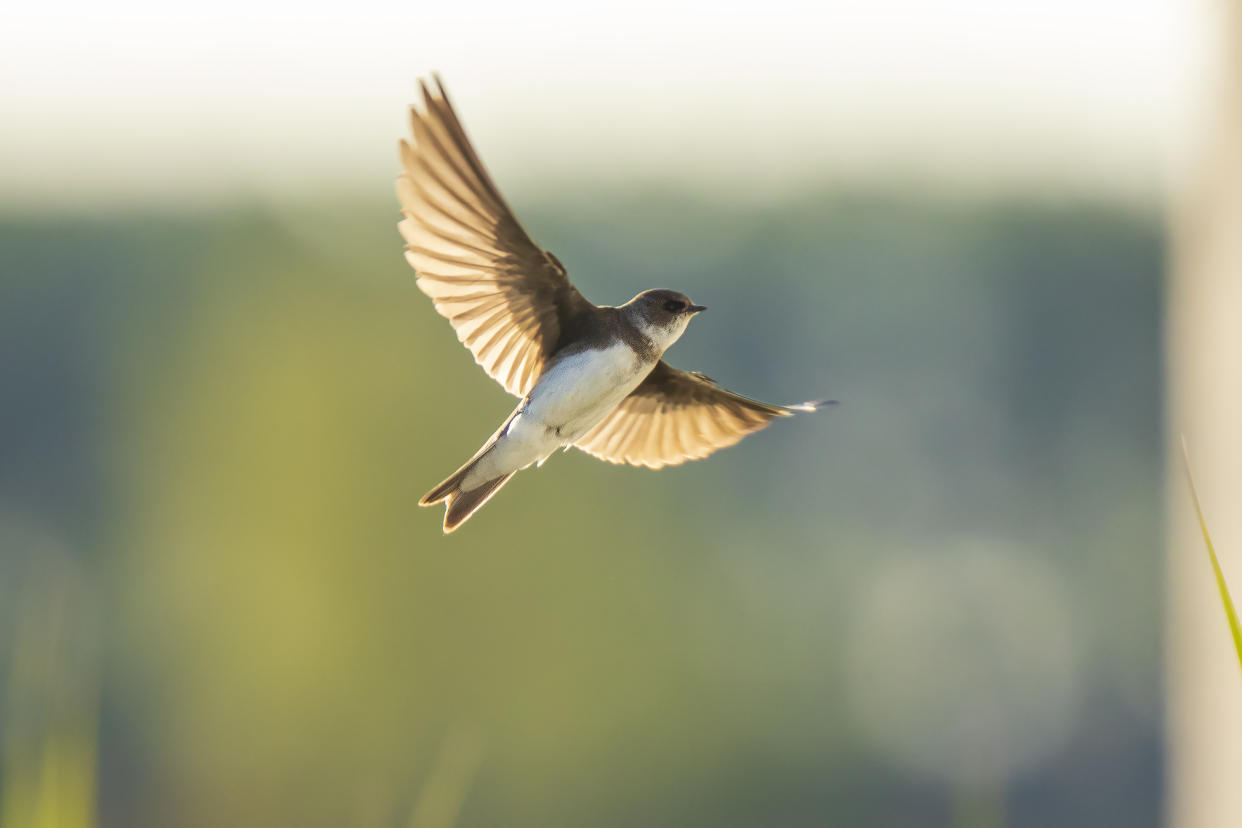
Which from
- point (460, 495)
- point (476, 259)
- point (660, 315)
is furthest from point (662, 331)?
point (460, 495)

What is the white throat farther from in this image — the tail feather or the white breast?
the tail feather

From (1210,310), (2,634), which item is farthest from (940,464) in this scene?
(1210,310)

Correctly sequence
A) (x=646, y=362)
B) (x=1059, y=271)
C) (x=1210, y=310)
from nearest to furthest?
(x=646, y=362), (x=1210, y=310), (x=1059, y=271)

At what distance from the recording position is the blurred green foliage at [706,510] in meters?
16.1

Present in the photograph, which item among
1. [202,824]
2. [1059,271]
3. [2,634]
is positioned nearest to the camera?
[202,824]

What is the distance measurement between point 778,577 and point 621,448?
18.9 metres

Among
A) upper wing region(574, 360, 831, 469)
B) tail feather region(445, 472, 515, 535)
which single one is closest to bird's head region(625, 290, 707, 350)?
tail feather region(445, 472, 515, 535)

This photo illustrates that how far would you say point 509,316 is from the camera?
254 cm

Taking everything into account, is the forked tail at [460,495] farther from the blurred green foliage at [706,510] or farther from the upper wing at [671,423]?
the blurred green foliage at [706,510]

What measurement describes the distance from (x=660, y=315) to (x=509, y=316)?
274 millimetres

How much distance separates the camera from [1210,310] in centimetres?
535

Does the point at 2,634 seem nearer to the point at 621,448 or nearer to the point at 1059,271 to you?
the point at 1059,271

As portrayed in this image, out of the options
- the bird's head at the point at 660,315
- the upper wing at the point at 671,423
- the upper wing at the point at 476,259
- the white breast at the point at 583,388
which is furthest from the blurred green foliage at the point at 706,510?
the white breast at the point at 583,388

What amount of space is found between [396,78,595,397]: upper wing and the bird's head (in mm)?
96
